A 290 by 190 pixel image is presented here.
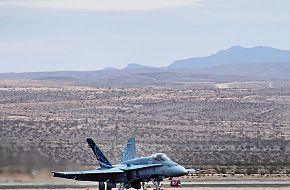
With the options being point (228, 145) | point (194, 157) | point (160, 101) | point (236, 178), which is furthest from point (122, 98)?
point (236, 178)

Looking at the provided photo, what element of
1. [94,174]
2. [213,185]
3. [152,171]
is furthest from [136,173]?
[213,185]

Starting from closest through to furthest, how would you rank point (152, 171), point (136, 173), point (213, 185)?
point (152, 171), point (136, 173), point (213, 185)

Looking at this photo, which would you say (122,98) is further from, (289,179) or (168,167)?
(168,167)

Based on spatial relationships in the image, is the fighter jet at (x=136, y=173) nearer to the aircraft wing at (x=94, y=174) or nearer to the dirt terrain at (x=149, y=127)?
the aircraft wing at (x=94, y=174)

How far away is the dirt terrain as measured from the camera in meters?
75.1

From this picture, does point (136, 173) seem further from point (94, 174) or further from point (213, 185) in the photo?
point (213, 185)

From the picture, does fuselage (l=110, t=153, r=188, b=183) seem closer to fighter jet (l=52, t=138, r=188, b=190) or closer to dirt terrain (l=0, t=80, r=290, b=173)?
fighter jet (l=52, t=138, r=188, b=190)

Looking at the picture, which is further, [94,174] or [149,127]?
[149,127]

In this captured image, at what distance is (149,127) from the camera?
119500 millimetres

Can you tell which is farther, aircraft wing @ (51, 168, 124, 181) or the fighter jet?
the fighter jet

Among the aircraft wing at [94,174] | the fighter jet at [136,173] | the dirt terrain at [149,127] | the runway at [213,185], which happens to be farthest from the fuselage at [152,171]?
the runway at [213,185]

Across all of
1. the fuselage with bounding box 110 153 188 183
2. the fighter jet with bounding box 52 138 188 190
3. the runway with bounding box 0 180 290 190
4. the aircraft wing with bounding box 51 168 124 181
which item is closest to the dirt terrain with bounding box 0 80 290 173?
the aircraft wing with bounding box 51 168 124 181

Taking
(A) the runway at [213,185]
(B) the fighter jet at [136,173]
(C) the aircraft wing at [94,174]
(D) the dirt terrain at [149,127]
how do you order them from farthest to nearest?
(D) the dirt terrain at [149,127]
(A) the runway at [213,185]
(B) the fighter jet at [136,173]
(C) the aircraft wing at [94,174]

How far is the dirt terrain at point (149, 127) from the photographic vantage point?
75.1 metres
